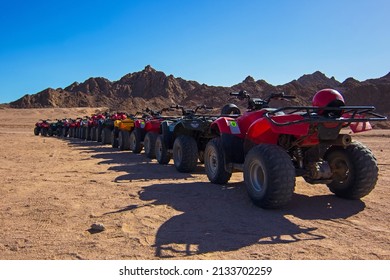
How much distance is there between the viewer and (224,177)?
621cm

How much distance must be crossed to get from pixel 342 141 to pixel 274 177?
43.7 inches

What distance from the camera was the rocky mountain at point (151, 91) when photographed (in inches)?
2810

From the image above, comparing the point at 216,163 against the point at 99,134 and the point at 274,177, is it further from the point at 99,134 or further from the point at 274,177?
the point at 99,134

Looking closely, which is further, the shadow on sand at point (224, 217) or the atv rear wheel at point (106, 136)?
the atv rear wheel at point (106, 136)

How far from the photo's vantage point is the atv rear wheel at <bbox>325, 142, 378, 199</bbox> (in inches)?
194

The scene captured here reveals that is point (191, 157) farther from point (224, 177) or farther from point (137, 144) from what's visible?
point (137, 144)

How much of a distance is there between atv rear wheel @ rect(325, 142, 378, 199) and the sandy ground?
15 cm

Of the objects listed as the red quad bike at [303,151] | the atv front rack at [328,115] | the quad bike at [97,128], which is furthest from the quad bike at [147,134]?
the atv front rack at [328,115]

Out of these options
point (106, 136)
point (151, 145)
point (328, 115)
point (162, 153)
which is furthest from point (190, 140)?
point (106, 136)

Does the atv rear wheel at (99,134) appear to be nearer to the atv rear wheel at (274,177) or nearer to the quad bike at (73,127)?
the quad bike at (73,127)

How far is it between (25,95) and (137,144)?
104 m

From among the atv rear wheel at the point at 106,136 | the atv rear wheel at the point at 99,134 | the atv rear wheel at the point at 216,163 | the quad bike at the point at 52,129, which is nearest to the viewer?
the atv rear wheel at the point at 216,163

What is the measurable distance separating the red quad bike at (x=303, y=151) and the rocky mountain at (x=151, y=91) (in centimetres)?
5623

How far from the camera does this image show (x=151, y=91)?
101m
